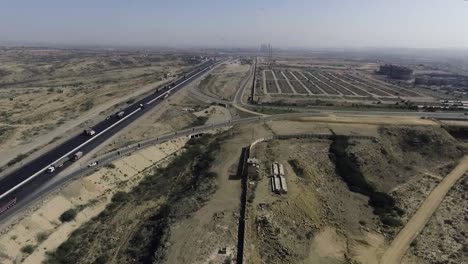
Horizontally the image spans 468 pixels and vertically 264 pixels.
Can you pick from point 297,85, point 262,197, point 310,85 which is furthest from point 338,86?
point 262,197

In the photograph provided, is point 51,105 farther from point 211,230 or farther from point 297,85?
point 297,85

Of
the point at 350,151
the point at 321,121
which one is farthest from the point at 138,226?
the point at 321,121

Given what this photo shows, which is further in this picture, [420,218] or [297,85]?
[297,85]

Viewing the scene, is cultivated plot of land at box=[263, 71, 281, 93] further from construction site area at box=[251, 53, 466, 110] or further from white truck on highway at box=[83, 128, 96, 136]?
white truck on highway at box=[83, 128, 96, 136]

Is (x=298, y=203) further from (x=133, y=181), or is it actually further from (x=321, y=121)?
(x=321, y=121)

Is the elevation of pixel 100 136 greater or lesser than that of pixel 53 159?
greater

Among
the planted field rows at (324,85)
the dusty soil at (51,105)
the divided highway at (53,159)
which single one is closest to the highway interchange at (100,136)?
the divided highway at (53,159)
